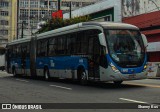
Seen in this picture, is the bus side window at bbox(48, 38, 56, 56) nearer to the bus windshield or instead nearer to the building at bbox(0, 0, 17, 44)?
the bus windshield

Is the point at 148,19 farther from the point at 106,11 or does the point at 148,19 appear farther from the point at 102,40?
the point at 102,40

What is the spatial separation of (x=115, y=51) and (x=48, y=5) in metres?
100

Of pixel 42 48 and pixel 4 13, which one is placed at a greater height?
pixel 4 13

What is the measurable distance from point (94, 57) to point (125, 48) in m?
1.61

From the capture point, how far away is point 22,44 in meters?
31.3

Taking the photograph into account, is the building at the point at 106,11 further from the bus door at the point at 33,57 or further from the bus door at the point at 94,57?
the bus door at the point at 94,57

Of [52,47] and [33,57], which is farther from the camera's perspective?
[33,57]

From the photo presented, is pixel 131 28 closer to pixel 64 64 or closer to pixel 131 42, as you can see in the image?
pixel 131 42

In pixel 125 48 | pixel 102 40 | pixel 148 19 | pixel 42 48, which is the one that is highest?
pixel 148 19

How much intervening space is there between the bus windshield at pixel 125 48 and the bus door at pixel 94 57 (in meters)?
0.80

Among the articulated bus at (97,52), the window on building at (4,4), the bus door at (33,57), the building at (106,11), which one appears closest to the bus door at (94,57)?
the articulated bus at (97,52)

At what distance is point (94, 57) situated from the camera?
18.8 metres

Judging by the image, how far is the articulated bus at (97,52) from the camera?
17.8 m

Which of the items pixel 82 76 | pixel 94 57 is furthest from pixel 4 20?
pixel 94 57
